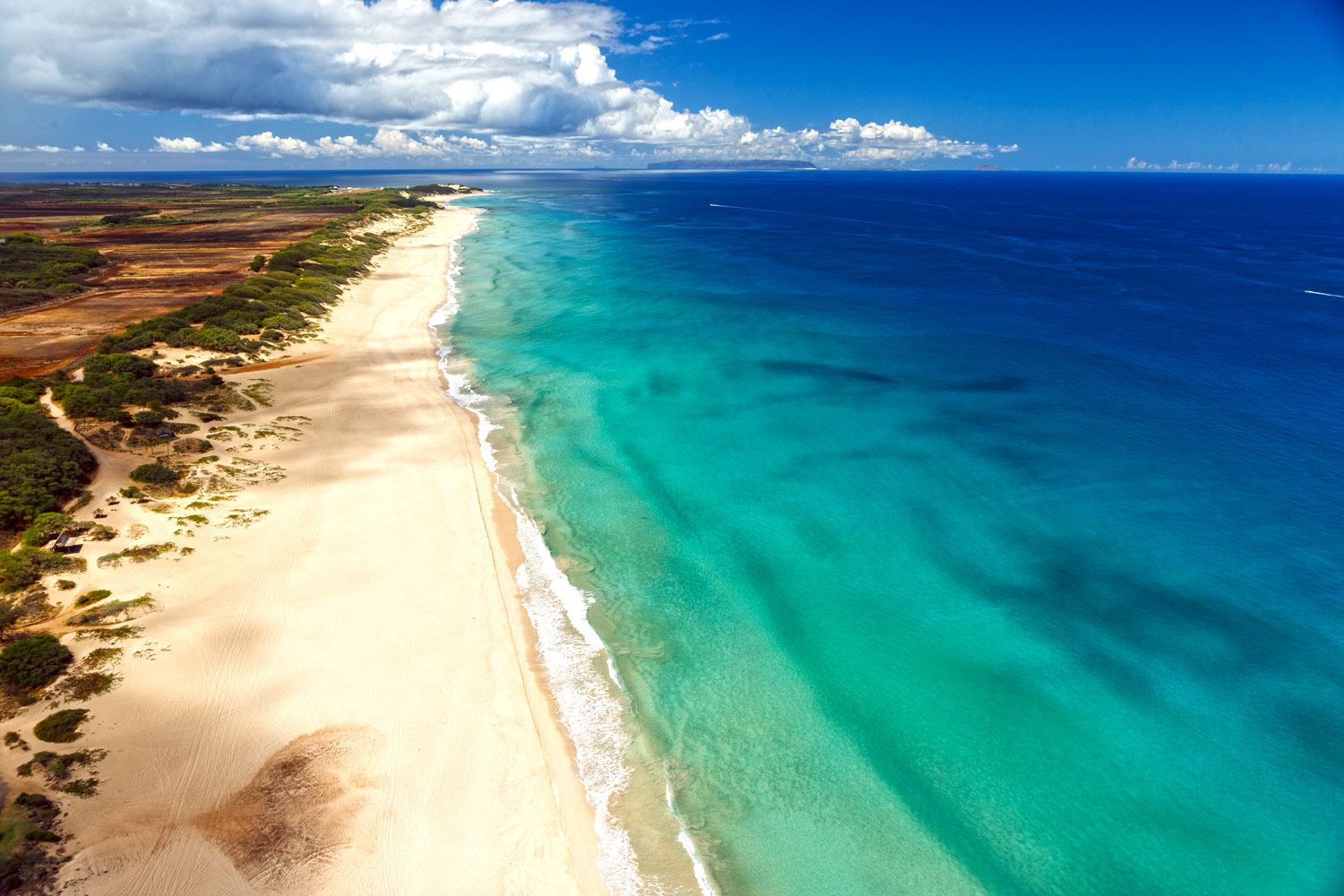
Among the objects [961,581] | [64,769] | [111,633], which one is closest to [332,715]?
[64,769]

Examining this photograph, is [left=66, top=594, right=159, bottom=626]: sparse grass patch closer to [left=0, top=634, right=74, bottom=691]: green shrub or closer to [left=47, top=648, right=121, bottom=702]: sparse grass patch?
[left=0, top=634, right=74, bottom=691]: green shrub

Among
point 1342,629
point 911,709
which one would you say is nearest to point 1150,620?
point 1342,629

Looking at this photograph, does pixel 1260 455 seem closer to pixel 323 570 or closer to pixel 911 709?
pixel 911 709

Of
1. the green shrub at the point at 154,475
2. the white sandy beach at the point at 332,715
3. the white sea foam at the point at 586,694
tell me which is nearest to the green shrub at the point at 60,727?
the white sandy beach at the point at 332,715

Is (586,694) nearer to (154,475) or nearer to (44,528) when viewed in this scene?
(44,528)

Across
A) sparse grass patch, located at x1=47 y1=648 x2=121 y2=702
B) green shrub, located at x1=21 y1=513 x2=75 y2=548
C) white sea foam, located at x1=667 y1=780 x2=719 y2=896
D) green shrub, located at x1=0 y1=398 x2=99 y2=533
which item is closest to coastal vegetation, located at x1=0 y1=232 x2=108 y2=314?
green shrub, located at x1=0 y1=398 x2=99 y2=533

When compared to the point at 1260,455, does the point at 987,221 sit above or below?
above

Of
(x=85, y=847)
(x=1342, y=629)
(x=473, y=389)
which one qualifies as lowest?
(x=85, y=847)
